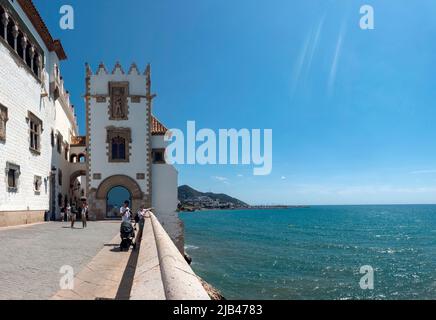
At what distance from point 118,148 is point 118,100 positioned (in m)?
4.27

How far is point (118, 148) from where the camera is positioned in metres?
32.0

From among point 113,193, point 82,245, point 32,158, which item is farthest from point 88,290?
point 113,193

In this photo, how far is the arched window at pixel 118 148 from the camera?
3197 cm

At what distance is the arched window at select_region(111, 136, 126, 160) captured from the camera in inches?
1259

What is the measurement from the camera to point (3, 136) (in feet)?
64.2

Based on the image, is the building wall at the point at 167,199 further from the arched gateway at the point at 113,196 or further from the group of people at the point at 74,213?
the group of people at the point at 74,213

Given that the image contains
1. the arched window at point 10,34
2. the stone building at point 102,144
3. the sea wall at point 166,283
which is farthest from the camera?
the stone building at point 102,144

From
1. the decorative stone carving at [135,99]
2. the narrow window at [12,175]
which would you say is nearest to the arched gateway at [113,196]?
the decorative stone carving at [135,99]

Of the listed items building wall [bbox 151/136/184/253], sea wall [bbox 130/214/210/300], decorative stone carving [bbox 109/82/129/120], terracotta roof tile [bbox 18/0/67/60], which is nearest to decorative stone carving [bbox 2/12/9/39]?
terracotta roof tile [bbox 18/0/67/60]

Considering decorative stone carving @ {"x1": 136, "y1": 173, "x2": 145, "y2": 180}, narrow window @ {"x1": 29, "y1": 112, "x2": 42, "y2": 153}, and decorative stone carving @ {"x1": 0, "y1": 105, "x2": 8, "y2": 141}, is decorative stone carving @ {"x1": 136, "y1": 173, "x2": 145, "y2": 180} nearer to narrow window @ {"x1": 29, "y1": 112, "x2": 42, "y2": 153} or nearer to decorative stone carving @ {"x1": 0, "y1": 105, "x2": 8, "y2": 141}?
narrow window @ {"x1": 29, "y1": 112, "x2": 42, "y2": 153}

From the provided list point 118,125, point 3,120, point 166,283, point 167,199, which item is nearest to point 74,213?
point 3,120

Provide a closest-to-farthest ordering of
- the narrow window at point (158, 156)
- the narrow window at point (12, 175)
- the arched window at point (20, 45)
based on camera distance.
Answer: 1. the narrow window at point (12, 175)
2. the arched window at point (20, 45)
3. the narrow window at point (158, 156)

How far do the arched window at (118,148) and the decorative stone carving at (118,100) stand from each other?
194cm
